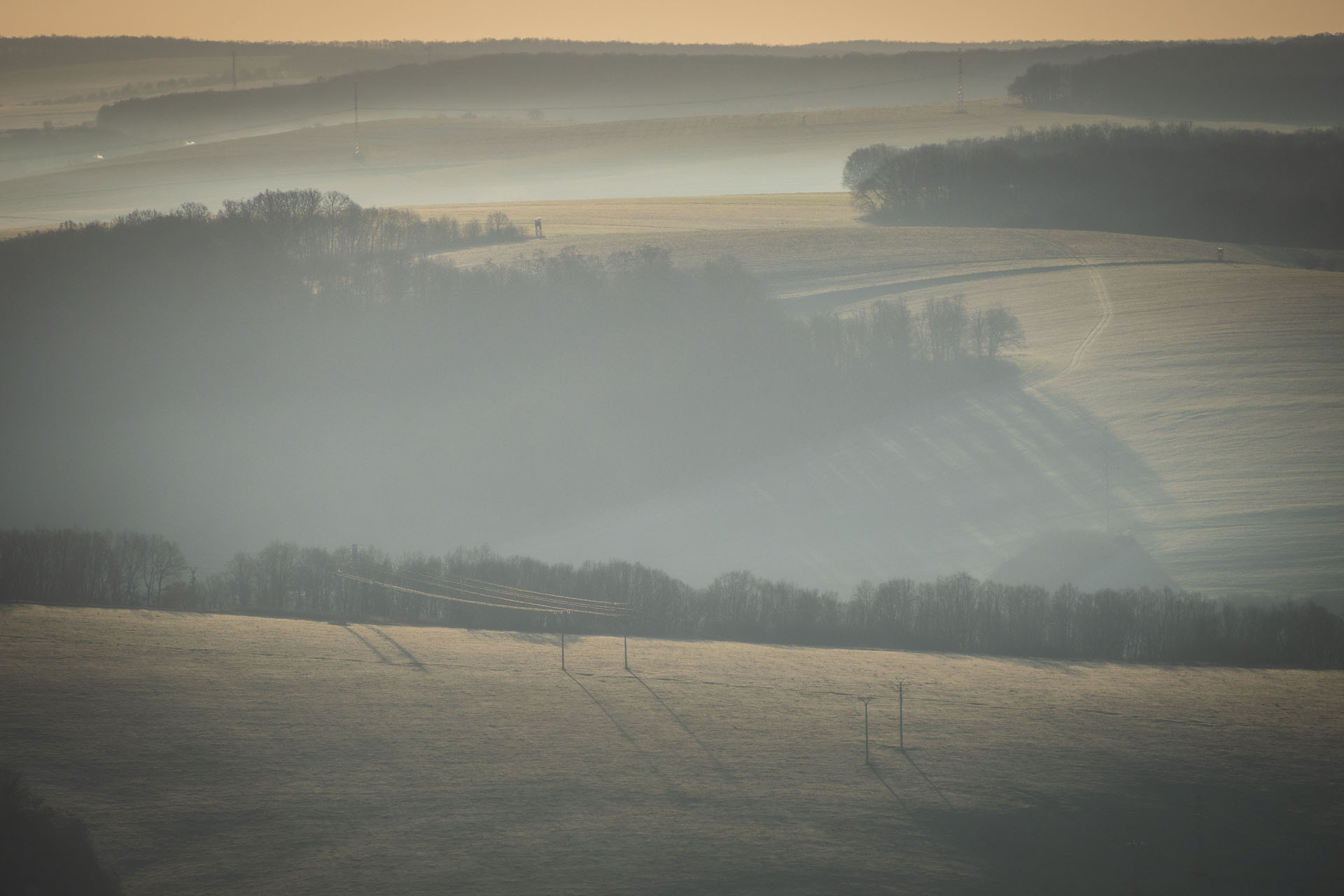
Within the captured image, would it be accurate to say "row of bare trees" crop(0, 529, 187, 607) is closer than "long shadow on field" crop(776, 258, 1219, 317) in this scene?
Yes

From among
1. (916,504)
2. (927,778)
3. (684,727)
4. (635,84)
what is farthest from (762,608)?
(635,84)

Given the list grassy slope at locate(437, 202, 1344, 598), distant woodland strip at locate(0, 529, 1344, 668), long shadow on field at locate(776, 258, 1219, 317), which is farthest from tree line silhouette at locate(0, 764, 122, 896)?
long shadow on field at locate(776, 258, 1219, 317)

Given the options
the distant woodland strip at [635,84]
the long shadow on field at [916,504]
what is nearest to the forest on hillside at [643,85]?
the distant woodland strip at [635,84]

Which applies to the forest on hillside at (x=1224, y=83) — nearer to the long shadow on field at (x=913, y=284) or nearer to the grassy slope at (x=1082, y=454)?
the grassy slope at (x=1082, y=454)

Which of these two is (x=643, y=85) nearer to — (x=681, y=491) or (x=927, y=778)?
(x=681, y=491)

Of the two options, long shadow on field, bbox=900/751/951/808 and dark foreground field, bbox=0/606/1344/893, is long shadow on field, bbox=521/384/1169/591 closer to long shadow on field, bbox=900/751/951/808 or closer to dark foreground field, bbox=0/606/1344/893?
dark foreground field, bbox=0/606/1344/893

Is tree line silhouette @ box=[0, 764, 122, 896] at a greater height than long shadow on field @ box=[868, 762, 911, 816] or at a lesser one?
lesser
